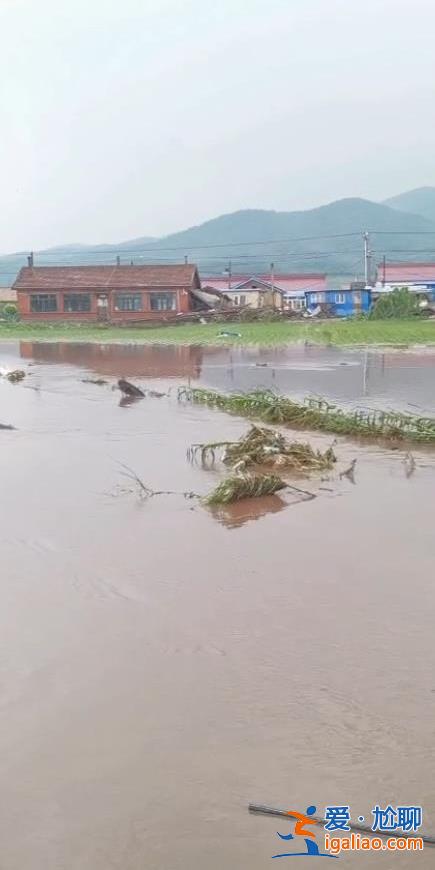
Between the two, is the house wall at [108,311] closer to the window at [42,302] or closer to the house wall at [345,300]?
the window at [42,302]

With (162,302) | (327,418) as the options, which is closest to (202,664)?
(327,418)

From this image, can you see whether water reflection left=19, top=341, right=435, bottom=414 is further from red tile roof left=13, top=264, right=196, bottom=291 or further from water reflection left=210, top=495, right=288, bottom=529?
red tile roof left=13, top=264, right=196, bottom=291

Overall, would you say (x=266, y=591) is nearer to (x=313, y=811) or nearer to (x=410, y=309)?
(x=313, y=811)

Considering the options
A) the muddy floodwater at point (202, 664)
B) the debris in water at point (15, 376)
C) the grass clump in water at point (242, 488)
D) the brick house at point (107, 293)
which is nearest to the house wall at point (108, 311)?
the brick house at point (107, 293)

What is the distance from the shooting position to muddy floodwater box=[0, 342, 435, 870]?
3416 millimetres

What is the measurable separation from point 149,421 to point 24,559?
8052 millimetres

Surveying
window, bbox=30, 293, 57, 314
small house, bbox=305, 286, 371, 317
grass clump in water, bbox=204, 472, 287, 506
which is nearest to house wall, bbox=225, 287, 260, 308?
small house, bbox=305, 286, 371, 317

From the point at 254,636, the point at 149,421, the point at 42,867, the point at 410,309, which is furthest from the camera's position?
the point at 410,309

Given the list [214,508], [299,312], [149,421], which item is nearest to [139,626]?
[214,508]

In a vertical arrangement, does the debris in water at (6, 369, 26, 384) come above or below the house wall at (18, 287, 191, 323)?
below

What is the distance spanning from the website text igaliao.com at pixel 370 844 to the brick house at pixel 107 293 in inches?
1949

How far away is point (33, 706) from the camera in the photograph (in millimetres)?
4281

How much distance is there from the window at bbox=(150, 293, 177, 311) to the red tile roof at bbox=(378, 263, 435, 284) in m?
25.3

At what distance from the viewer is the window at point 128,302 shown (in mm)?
53406
